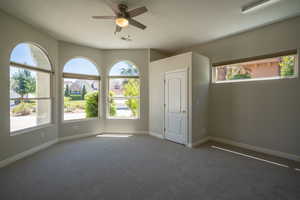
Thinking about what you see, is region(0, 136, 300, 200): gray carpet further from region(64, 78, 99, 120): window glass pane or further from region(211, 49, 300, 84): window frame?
region(211, 49, 300, 84): window frame

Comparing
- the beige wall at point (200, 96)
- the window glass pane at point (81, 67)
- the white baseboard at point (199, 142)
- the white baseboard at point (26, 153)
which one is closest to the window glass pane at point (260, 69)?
the beige wall at point (200, 96)

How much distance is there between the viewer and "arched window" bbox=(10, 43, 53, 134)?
2.93 meters

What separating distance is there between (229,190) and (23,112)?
14.5 ft

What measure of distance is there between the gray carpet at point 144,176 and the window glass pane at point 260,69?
205 centimetres

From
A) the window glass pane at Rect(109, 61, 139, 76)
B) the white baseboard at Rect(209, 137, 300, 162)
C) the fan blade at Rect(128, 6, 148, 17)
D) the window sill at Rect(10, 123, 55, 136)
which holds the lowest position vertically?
the white baseboard at Rect(209, 137, 300, 162)

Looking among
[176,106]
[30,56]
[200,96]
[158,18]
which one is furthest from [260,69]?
[30,56]

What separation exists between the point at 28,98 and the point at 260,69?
5761mm

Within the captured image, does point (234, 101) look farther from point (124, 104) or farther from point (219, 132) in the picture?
point (124, 104)

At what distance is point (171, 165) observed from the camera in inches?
104

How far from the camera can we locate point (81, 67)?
443 centimetres

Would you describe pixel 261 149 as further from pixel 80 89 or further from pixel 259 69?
pixel 80 89

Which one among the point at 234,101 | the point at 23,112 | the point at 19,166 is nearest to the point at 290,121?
the point at 234,101

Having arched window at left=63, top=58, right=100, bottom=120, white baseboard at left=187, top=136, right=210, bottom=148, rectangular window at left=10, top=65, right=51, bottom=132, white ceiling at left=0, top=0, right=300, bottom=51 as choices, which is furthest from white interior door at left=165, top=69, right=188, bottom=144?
rectangular window at left=10, top=65, right=51, bottom=132

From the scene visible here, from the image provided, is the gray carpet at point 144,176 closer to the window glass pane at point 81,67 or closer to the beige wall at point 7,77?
the beige wall at point 7,77
